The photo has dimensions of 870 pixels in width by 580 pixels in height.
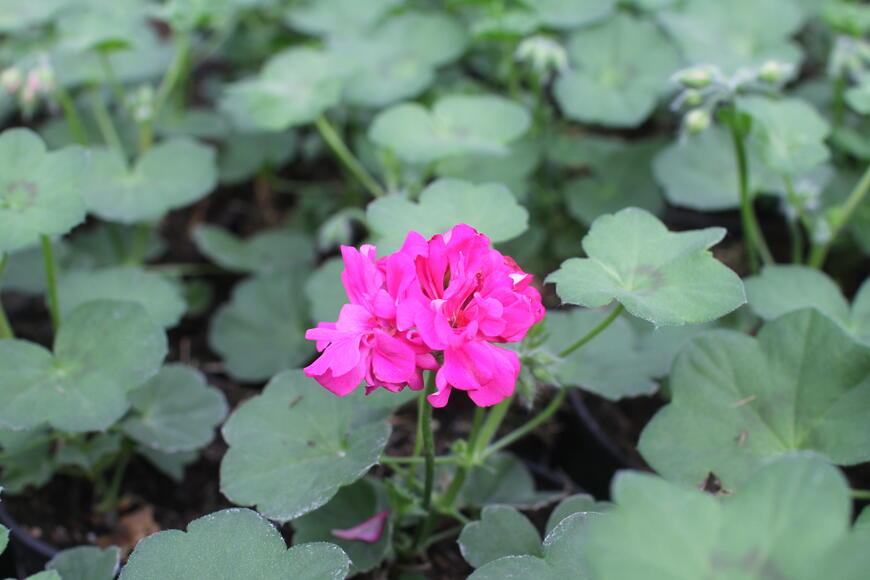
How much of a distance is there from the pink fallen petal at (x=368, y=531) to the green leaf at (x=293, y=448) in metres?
0.18

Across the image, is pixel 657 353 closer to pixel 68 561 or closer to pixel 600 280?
pixel 600 280

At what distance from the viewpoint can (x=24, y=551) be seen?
1763mm

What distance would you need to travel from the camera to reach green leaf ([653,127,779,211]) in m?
2.26

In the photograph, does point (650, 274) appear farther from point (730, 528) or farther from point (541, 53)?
point (541, 53)

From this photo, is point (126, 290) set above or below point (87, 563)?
above

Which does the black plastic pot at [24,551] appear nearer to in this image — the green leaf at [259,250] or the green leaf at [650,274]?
the green leaf at [259,250]

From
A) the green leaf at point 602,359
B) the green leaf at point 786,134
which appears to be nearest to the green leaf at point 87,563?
the green leaf at point 602,359

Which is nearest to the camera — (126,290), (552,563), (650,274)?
(552,563)

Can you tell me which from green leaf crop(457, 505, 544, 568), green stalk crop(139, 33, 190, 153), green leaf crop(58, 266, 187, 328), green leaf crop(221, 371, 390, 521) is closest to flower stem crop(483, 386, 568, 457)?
green leaf crop(457, 505, 544, 568)

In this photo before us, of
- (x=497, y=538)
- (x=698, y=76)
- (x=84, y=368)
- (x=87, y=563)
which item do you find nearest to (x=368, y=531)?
(x=497, y=538)

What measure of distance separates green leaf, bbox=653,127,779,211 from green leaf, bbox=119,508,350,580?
146 cm

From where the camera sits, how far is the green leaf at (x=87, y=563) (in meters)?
1.48

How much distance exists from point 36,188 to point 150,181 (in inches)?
27.7

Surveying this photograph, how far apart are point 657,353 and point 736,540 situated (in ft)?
3.24
